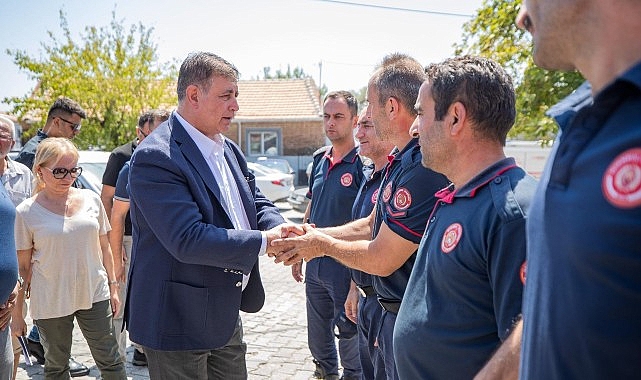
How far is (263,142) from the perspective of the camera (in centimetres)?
2852

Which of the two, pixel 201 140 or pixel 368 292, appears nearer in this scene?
pixel 201 140

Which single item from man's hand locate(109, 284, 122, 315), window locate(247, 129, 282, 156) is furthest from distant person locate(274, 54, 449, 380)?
window locate(247, 129, 282, 156)

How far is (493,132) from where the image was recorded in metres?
2.10

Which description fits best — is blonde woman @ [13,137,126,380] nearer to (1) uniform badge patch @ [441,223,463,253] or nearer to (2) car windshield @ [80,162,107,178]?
(1) uniform badge patch @ [441,223,463,253]

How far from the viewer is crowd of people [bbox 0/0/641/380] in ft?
3.22

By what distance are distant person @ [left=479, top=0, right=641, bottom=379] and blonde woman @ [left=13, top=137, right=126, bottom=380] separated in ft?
12.0

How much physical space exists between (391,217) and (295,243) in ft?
2.36

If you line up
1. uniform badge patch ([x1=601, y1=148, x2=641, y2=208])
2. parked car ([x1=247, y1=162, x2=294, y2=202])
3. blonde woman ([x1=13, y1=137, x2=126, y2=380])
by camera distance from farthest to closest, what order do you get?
1. parked car ([x1=247, y1=162, x2=294, y2=202])
2. blonde woman ([x1=13, y1=137, x2=126, y2=380])
3. uniform badge patch ([x1=601, y1=148, x2=641, y2=208])

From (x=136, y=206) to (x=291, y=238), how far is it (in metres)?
0.89

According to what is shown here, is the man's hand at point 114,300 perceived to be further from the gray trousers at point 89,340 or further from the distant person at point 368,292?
the distant person at point 368,292

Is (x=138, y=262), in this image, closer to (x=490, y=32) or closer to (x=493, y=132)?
(x=493, y=132)

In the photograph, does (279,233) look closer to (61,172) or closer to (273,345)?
(61,172)

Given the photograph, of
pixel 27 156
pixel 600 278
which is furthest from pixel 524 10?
pixel 27 156

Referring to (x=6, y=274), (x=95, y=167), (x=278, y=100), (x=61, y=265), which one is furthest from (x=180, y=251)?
(x=278, y=100)
